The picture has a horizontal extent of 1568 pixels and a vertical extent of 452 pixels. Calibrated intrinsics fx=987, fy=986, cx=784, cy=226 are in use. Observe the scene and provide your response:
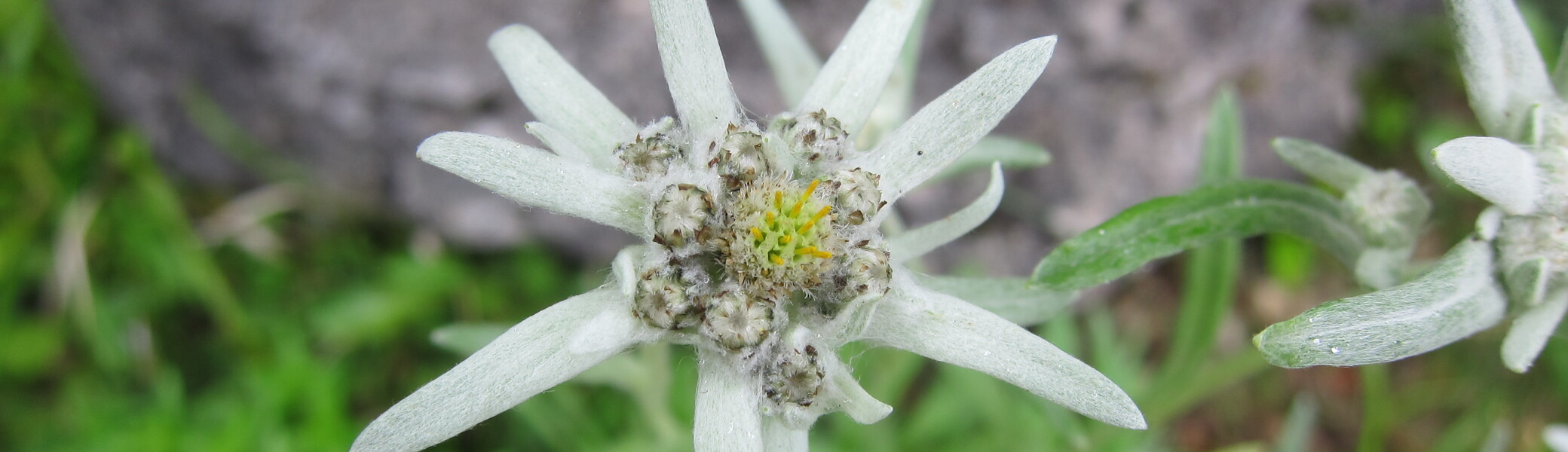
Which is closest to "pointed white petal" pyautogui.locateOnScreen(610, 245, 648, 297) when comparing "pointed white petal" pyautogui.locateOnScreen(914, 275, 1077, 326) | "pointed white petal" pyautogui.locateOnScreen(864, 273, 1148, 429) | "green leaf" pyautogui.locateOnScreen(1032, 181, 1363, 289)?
"pointed white petal" pyautogui.locateOnScreen(864, 273, 1148, 429)

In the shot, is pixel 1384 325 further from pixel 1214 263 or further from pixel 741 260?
pixel 741 260

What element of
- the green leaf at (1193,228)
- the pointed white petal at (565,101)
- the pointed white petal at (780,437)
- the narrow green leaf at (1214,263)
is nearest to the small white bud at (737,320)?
the pointed white petal at (780,437)

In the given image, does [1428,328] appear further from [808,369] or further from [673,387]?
[673,387]

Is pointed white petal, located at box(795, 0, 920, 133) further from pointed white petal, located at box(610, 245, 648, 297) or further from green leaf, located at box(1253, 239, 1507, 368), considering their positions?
green leaf, located at box(1253, 239, 1507, 368)

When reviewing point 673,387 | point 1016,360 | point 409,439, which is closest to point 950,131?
point 1016,360

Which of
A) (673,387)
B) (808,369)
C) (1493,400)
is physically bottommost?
(1493,400)

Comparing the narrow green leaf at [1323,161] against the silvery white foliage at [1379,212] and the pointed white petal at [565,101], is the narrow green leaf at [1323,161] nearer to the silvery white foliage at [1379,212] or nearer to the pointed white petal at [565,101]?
the silvery white foliage at [1379,212]

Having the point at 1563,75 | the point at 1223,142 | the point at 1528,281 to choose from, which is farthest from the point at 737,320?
the point at 1563,75

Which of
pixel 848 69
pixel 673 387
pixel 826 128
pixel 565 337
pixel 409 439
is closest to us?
pixel 409 439
